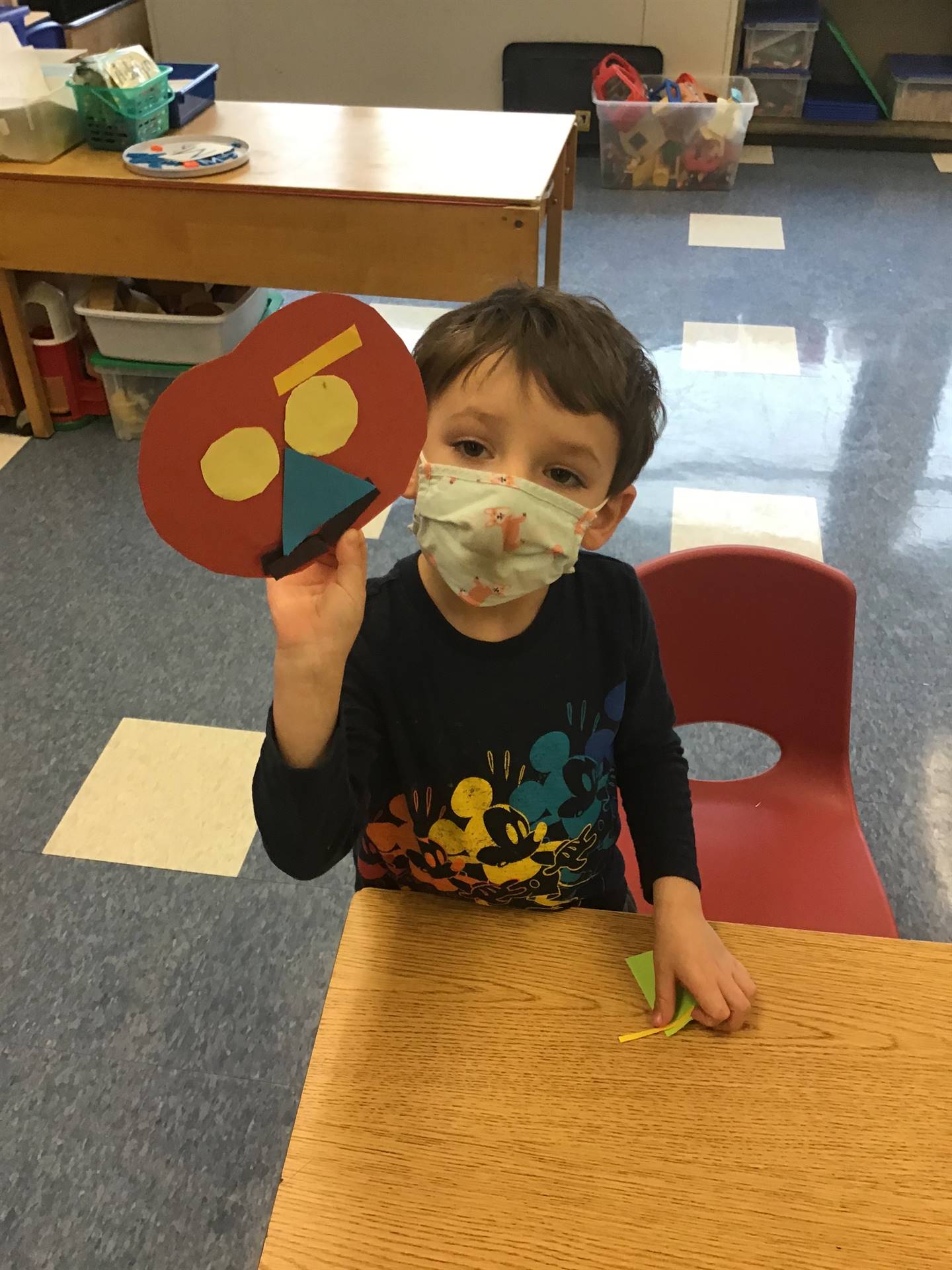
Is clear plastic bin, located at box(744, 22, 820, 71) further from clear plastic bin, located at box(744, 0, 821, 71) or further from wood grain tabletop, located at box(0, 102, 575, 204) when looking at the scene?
wood grain tabletop, located at box(0, 102, 575, 204)

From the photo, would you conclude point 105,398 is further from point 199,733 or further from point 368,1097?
point 368,1097

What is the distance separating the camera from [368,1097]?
1.94ft

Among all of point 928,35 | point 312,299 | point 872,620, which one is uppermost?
point 312,299

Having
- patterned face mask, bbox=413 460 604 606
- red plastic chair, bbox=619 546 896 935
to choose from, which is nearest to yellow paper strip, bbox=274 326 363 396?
patterned face mask, bbox=413 460 604 606

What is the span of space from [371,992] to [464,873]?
0.20m

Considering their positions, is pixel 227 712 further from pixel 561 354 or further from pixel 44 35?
pixel 44 35

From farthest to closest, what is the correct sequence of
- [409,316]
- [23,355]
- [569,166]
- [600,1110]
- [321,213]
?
[409,316]
[569,166]
[23,355]
[321,213]
[600,1110]

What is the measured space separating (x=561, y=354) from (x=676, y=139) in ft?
10.9

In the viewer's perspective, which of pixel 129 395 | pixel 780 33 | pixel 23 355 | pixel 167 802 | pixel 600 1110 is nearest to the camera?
pixel 600 1110

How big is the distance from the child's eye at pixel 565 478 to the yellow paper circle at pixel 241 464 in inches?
10.1

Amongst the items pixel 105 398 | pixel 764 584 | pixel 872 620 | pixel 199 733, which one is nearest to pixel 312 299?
pixel 764 584

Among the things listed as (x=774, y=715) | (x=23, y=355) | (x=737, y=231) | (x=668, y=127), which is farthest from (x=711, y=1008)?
(x=668, y=127)

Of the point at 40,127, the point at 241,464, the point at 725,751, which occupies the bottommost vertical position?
the point at 725,751

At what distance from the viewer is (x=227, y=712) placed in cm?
176
